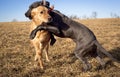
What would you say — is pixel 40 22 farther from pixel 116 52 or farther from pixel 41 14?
pixel 116 52

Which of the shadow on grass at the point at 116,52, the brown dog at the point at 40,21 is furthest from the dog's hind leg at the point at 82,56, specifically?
the shadow on grass at the point at 116,52

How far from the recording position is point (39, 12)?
6648mm

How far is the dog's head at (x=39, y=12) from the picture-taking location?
6538 mm

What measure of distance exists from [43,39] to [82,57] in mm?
1223

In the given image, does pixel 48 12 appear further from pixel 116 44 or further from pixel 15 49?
pixel 116 44

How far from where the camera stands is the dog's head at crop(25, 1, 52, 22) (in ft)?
21.5

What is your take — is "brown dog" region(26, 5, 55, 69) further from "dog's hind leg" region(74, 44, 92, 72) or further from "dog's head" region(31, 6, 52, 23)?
"dog's hind leg" region(74, 44, 92, 72)

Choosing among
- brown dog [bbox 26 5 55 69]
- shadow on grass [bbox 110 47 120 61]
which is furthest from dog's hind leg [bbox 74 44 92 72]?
shadow on grass [bbox 110 47 120 61]

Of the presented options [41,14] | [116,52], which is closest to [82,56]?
[41,14]

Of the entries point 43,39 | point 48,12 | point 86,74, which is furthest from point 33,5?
point 86,74

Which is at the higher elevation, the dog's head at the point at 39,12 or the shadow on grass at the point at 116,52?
the dog's head at the point at 39,12

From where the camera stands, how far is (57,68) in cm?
679

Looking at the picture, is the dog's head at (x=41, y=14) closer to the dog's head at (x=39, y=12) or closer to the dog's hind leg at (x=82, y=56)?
the dog's head at (x=39, y=12)

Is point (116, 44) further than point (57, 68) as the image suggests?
Yes
